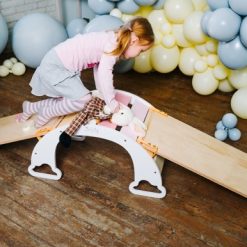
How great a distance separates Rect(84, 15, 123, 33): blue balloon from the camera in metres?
2.61

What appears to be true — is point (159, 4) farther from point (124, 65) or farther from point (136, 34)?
point (136, 34)

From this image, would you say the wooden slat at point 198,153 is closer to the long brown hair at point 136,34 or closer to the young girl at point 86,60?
the young girl at point 86,60

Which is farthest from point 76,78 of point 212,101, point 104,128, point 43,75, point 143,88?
point 212,101

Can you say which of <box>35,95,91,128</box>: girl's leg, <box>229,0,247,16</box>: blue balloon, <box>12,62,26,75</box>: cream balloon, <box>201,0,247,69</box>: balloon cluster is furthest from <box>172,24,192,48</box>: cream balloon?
<box>12,62,26,75</box>: cream balloon

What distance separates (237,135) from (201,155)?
1.82 ft

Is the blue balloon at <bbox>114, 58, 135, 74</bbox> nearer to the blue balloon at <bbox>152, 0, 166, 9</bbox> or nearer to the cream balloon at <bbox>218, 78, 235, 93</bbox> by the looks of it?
the blue balloon at <bbox>152, 0, 166, 9</bbox>

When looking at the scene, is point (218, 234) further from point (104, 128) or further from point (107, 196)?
point (104, 128)

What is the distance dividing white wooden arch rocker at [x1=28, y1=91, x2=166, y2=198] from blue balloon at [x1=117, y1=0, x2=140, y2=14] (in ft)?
3.17

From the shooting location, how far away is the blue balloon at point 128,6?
8.84ft

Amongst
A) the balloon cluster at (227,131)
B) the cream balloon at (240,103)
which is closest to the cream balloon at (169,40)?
the cream balloon at (240,103)

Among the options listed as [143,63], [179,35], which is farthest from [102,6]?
[179,35]

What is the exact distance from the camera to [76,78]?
1877 mm

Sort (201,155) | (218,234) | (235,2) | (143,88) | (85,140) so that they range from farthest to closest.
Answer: (143,88) → (85,140) → (235,2) → (201,155) → (218,234)

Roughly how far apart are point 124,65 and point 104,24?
1.17 ft
